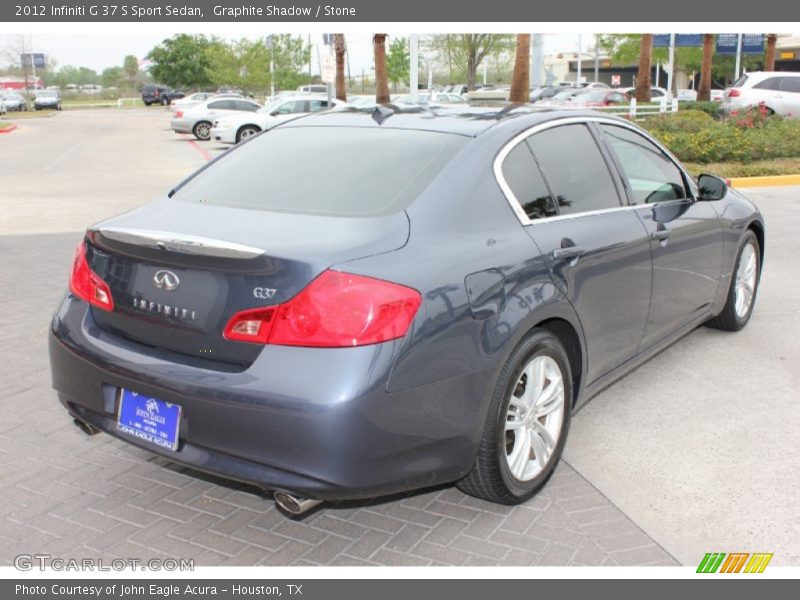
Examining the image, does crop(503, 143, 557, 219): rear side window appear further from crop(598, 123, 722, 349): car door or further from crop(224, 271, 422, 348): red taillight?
crop(224, 271, 422, 348): red taillight

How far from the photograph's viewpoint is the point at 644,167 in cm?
503

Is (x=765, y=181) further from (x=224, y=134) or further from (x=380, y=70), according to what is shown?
(x=380, y=70)

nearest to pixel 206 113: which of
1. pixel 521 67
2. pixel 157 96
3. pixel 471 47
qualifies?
pixel 521 67

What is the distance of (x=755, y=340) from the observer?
609cm

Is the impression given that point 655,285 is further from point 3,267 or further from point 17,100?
point 17,100

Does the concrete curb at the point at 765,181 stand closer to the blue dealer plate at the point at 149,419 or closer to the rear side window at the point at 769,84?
the rear side window at the point at 769,84

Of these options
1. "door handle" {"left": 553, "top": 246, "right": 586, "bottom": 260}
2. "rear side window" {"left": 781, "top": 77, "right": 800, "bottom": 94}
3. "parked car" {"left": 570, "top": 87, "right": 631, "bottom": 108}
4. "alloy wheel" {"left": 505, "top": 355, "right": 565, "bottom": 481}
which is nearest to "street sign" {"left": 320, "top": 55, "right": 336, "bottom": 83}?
"parked car" {"left": 570, "top": 87, "right": 631, "bottom": 108}

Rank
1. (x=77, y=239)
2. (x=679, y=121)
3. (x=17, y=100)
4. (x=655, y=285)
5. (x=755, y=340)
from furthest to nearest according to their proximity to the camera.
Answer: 1. (x=17, y=100)
2. (x=679, y=121)
3. (x=77, y=239)
4. (x=755, y=340)
5. (x=655, y=285)

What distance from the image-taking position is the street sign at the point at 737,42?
56.8m

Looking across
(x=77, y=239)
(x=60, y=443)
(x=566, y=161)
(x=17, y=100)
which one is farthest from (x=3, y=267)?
(x=17, y=100)

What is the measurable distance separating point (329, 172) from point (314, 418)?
1396 millimetres

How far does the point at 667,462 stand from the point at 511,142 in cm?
175

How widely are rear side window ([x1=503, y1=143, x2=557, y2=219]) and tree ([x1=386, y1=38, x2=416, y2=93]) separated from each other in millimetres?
77065
